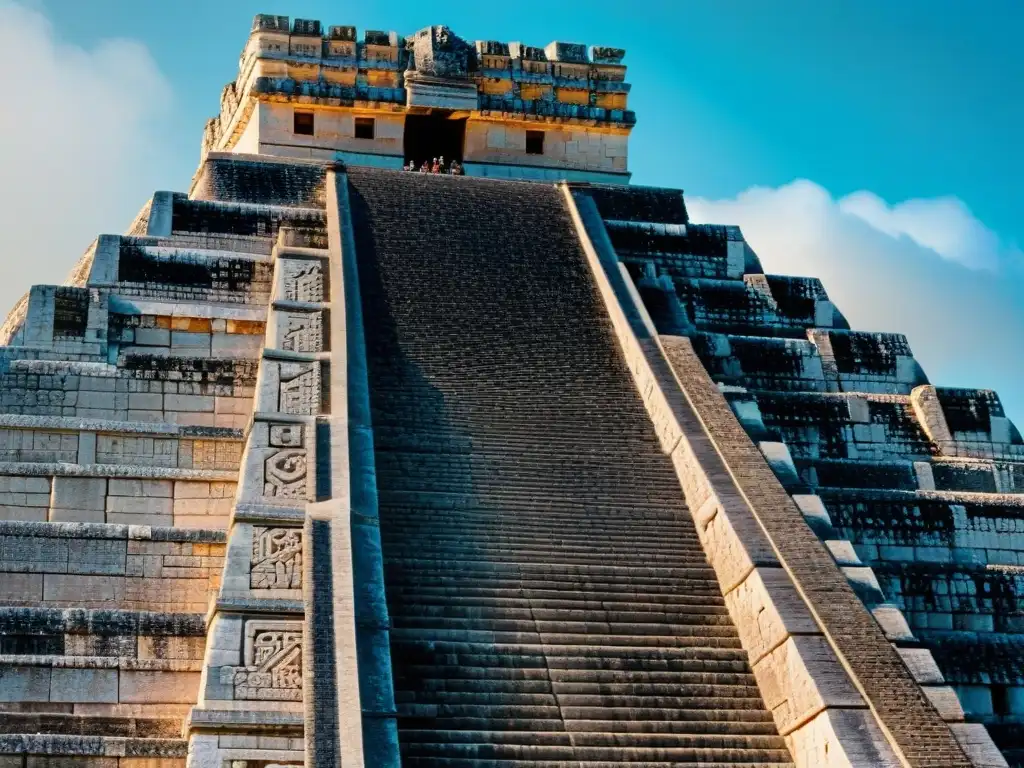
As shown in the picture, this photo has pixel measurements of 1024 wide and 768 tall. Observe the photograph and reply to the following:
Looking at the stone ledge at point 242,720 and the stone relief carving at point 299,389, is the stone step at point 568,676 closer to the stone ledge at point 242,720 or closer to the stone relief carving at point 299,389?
the stone ledge at point 242,720

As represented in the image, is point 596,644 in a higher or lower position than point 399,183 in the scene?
lower

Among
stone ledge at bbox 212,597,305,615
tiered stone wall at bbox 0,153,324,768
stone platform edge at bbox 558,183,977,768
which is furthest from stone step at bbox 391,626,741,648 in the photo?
tiered stone wall at bbox 0,153,324,768

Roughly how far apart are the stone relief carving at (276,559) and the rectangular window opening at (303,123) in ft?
50.9

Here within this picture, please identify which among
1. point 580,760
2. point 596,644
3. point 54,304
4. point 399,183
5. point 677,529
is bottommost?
point 580,760

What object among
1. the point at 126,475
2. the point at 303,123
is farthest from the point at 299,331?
the point at 303,123

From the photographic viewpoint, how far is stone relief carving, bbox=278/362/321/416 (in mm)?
18781

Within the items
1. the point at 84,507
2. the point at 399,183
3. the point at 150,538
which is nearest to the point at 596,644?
the point at 150,538

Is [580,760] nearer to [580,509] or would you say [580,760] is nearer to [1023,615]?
[580,509]

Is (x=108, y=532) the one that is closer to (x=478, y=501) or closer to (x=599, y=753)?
(x=478, y=501)

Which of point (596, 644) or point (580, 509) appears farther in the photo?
point (580, 509)

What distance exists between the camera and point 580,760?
49.0 ft

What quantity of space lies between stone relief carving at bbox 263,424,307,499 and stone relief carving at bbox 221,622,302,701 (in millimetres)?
1932

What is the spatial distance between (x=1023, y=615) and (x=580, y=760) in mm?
7585

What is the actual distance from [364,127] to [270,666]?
17.4 metres
